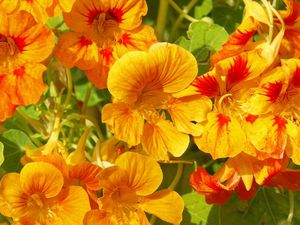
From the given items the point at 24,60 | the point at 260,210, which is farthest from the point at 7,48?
the point at 260,210

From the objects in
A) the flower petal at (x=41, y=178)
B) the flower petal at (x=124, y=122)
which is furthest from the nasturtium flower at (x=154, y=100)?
the flower petal at (x=41, y=178)

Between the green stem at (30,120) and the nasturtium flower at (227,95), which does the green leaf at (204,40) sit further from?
the green stem at (30,120)

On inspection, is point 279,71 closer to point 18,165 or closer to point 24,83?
point 24,83

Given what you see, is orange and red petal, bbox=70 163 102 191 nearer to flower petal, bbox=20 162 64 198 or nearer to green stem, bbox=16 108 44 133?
flower petal, bbox=20 162 64 198

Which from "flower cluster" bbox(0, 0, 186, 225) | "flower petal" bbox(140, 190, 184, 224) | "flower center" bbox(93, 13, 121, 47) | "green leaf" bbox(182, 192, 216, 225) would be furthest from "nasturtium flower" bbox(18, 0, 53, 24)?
"green leaf" bbox(182, 192, 216, 225)

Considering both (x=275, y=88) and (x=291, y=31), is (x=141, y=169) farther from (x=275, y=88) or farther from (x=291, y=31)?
(x=291, y=31)

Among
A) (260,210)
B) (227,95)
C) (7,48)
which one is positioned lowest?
(260,210)
